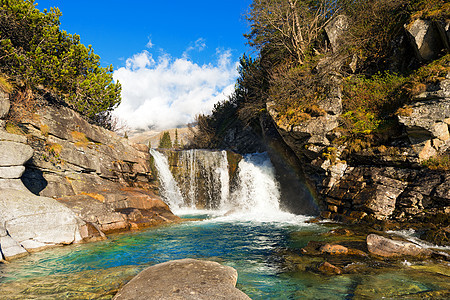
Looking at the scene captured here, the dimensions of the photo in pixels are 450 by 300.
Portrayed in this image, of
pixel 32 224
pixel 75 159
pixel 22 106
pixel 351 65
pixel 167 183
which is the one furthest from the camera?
pixel 167 183

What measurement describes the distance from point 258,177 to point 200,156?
21.4 ft

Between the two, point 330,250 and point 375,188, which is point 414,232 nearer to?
point 375,188

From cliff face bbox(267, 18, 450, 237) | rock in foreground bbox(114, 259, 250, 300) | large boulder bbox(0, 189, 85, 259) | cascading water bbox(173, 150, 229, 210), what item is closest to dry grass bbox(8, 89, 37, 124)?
large boulder bbox(0, 189, 85, 259)

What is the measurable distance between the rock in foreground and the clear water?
85cm

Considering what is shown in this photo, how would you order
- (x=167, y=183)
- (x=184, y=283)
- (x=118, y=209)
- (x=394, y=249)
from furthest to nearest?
(x=167, y=183) < (x=118, y=209) < (x=394, y=249) < (x=184, y=283)

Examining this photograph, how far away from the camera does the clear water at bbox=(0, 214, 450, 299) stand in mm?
5492

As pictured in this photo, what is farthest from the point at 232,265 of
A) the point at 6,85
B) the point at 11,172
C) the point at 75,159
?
the point at 6,85

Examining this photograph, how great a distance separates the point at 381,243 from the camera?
26.5 feet

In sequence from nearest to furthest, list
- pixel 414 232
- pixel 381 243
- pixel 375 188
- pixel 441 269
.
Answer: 1. pixel 441 269
2. pixel 381 243
3. pixel 414 232
4. pixel 375 188

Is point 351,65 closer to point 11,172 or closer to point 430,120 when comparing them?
point 430,120

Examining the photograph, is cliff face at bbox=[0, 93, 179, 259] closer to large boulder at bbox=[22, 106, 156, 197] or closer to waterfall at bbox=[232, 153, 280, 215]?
large boulder at bbox=[22, 106, 156, 197]

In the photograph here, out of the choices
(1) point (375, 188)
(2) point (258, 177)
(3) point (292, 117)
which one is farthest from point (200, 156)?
(1) point (375, 188)

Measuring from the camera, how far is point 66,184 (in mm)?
14383

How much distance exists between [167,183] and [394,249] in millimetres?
19325
